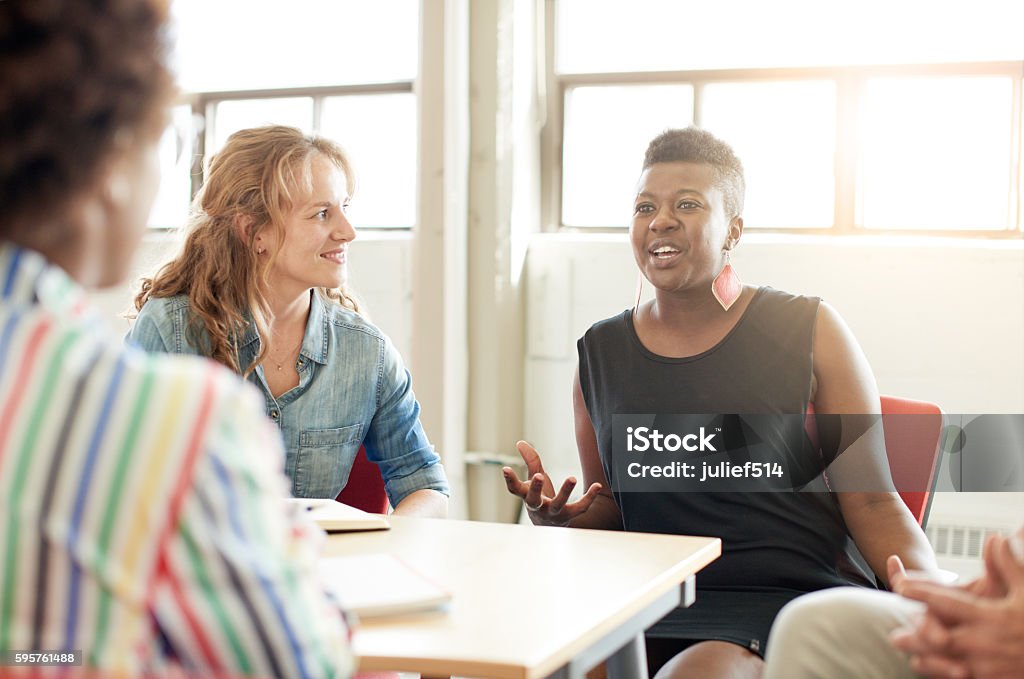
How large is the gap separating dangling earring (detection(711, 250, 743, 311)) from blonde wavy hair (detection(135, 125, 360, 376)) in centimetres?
84

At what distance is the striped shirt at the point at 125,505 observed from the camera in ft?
2.08

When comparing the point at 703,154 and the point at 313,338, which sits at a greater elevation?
the point at 703,154

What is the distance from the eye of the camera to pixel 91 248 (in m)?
0.75

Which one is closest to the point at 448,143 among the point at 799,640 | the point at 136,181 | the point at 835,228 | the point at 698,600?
the point at 835,228

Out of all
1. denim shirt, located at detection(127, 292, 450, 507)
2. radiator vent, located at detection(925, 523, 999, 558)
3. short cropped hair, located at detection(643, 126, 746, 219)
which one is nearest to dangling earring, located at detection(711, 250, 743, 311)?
short cropped hair, located at detection(643, 126, 746, 219)

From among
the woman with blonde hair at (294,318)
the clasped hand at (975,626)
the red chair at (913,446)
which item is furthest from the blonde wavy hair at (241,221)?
the clasped hand at (975,626)

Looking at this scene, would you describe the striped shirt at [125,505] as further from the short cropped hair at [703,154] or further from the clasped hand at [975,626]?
the short cropped hair at [703,154]

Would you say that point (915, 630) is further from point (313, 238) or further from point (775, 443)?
point (313, 238)

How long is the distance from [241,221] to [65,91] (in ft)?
5.10

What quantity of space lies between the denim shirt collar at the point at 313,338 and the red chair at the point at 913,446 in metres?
0.97

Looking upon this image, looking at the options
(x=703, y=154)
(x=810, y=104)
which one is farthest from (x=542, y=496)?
(x=810, y=104)

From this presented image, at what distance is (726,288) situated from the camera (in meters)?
2.18

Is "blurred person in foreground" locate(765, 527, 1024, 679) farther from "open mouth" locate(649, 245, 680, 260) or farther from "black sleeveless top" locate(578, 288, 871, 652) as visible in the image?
"open mouth" locate(649, 245, 680, 260)

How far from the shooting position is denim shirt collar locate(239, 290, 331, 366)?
208 cm
